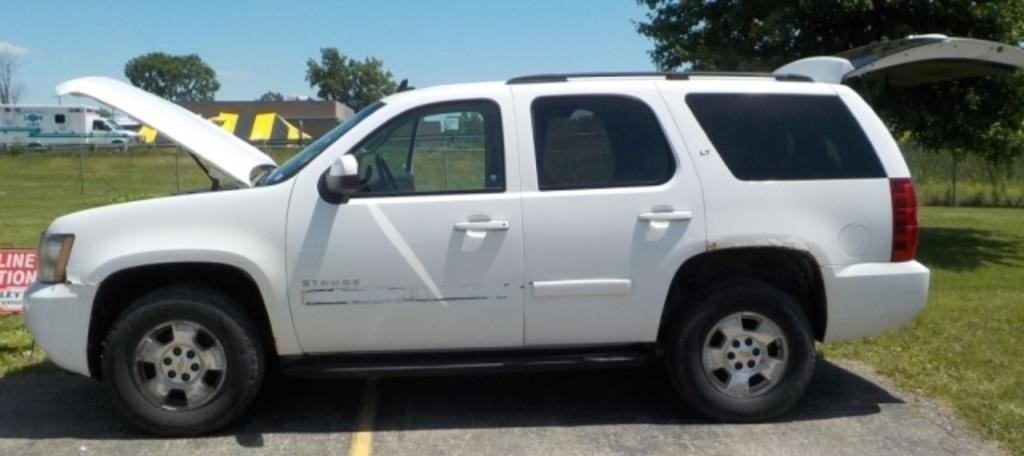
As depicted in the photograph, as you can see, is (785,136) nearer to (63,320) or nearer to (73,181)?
(63,320)

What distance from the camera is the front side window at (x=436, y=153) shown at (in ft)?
17.4

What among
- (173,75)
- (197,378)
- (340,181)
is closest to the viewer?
(340,181)

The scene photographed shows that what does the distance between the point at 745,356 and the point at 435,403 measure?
180cm

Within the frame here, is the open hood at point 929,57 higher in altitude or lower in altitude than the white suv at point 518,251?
higher

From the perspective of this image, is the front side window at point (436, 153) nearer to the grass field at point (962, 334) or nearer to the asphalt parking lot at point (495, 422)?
the asphalt parking lot at point (495, 422)

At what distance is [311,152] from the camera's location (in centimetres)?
558

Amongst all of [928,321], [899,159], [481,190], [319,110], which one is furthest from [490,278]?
[319,110]

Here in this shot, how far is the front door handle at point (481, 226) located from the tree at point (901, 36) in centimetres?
953

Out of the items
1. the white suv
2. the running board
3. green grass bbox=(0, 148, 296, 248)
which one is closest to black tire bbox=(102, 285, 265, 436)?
the white suv

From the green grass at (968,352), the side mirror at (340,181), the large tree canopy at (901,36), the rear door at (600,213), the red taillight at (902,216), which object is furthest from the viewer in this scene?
the large tree canopy at (901,36)

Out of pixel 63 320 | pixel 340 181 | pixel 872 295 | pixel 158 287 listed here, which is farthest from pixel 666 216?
pixel 63 320

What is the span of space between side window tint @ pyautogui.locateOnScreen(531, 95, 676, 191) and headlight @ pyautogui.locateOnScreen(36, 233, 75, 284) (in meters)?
2.48

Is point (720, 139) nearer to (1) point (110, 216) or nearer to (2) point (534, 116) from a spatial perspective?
(2) point (534, 116)

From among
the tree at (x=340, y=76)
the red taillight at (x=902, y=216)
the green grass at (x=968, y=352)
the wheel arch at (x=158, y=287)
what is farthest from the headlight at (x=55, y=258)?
the tree at (x=340, y=76)
